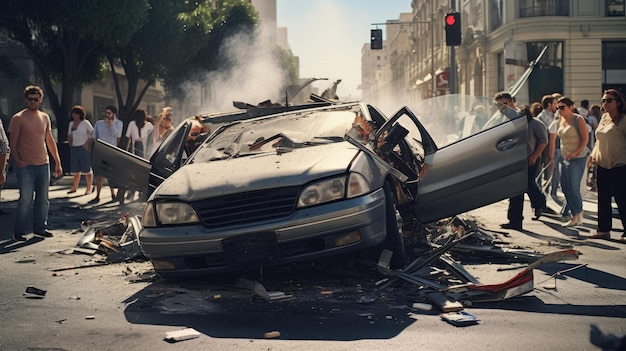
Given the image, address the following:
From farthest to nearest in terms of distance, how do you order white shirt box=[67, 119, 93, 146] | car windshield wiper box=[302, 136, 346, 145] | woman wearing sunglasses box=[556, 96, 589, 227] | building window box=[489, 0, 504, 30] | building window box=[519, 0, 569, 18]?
building window box=[489, 0, 504, 30]
building window box=[519, 0, 569, 18]
white shirt box=[67, 119, 93, 146]
woman wearing sunglasses box=[556, 96, 589, 227]
car windshield wiper box=[302, 136, 346, 145]

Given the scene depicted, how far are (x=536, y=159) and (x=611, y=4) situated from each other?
2677 cm

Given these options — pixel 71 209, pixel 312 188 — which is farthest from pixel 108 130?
pixel 312 188

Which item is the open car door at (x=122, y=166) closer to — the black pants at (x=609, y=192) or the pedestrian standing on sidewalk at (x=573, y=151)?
the black pants at (x=609, y=192)

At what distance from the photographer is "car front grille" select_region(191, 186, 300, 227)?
5.59 m

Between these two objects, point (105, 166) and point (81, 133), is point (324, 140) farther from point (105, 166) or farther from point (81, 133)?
point (81, 133)

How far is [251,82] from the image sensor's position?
4241 cm

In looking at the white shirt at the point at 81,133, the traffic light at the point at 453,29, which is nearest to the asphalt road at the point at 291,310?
the white shirt at the point at 81,133

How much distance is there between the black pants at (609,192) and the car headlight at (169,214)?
4848 mm

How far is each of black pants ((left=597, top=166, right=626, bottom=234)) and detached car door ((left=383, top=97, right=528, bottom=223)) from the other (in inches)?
72.6

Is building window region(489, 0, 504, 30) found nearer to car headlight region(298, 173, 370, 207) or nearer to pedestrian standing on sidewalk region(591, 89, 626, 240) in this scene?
pedestrian standing on sidewalk region(591, 89, 626, 240)

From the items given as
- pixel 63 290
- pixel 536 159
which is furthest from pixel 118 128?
pixel 63 290

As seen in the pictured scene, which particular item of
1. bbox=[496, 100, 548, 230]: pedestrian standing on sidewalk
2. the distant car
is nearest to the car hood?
the distant car

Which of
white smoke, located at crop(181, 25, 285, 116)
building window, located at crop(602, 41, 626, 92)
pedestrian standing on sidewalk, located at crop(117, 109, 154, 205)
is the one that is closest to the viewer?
pedestrian standing on sidewalk, located at crop(117, 109, 154, 205)

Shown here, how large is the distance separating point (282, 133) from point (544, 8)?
1178 inches
